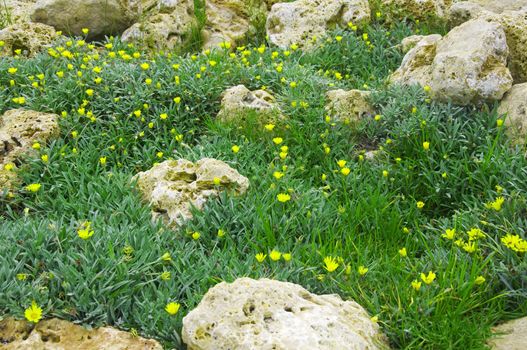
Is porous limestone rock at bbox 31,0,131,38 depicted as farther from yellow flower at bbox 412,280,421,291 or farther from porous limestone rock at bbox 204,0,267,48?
yellow flower at bbox 412,280,421,291

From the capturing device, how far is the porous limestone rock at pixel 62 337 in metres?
3.22

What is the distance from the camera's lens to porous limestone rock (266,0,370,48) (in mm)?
7348

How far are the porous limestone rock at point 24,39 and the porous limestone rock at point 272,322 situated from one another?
4.65 m

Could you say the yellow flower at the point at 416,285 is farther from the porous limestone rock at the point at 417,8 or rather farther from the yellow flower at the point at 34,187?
the porous limestone rock at the point at 417,8

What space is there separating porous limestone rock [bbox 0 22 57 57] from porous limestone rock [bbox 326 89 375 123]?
3.28m

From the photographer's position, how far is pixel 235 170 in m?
4.65

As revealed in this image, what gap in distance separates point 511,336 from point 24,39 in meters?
5.69

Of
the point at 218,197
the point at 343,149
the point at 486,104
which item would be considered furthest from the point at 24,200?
the point at 486,104

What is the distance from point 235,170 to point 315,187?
26.9 inches

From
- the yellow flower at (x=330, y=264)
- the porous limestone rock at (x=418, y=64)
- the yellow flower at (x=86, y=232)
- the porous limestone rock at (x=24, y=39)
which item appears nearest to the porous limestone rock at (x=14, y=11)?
the porous limestone rock at (x=24, y=39)

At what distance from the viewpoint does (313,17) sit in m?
7.43

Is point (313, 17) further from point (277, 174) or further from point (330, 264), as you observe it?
point (330, 264)

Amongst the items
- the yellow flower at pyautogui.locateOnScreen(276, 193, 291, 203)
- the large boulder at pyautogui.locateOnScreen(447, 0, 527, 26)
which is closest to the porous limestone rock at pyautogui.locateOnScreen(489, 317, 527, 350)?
the yellow flower at pyautogui.locateOnScreen(276, 193, 291, 203)

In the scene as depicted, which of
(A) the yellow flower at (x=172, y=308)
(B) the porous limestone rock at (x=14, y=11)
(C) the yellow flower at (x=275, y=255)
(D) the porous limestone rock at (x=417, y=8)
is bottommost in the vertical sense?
(B) the porous limestone rock at (x=14, y=11)
